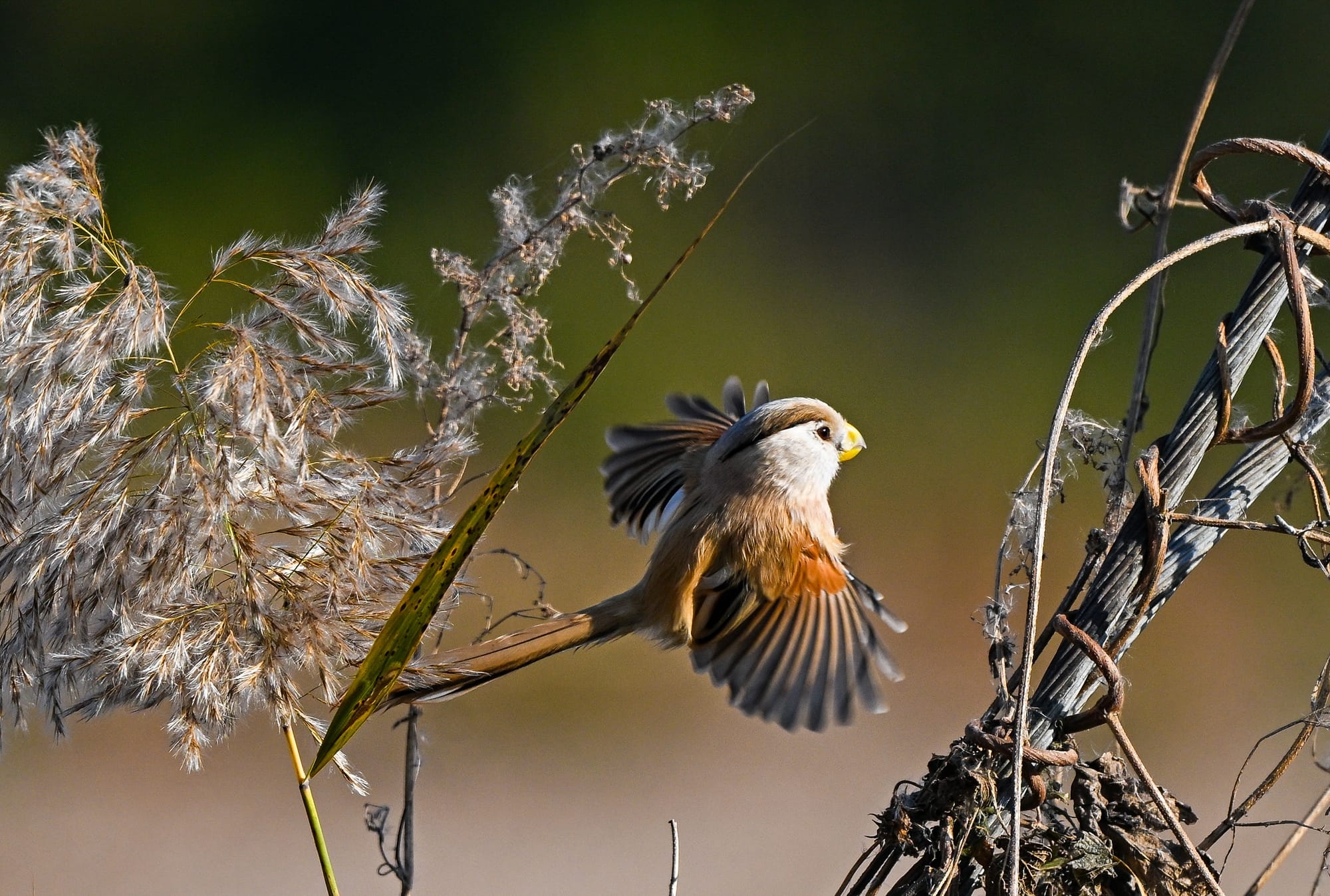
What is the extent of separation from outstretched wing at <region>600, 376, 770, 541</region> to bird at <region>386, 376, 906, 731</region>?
0.53 ft

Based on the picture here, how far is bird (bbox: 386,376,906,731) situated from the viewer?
1570 millimetres

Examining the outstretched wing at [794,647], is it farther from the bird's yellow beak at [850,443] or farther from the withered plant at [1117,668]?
the withered plant at [1117,668]

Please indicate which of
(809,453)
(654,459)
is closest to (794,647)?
(809,453)

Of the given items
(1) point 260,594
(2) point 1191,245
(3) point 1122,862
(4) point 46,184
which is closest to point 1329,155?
(2) point 1191,245

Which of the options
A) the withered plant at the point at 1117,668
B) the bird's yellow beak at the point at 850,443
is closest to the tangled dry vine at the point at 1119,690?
the withered plant at the point at 1117,668

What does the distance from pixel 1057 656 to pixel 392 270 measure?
3527 mm

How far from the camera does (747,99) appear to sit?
107 cm

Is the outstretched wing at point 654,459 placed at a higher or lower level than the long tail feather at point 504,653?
higher

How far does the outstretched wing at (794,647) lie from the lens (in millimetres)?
1565

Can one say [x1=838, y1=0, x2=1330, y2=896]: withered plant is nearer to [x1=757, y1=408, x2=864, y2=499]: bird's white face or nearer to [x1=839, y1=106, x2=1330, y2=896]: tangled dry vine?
[x1=839, y1=106, x2=1330, y2=896]: tangled dry vine

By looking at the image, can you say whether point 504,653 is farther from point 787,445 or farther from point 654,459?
point 654,459

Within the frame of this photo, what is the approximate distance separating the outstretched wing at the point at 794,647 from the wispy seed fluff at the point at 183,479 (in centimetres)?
67


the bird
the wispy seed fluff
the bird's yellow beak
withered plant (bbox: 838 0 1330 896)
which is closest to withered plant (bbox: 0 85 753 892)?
the wispy seed fluff

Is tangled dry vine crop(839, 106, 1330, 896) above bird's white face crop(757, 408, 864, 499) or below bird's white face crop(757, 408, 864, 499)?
below
